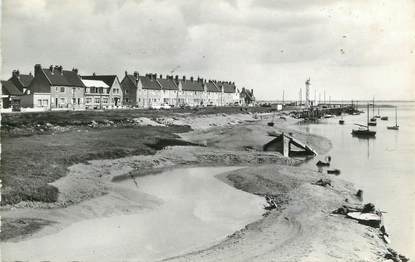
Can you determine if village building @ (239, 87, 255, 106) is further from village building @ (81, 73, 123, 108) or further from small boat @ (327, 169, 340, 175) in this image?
small boat @ (327, 169, 340, 175)

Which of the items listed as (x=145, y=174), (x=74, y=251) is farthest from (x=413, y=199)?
(x=74, y=251)

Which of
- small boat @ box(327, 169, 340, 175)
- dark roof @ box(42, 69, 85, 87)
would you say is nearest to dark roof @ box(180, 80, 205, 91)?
dark roof @ box(42, 69, 85, 87)

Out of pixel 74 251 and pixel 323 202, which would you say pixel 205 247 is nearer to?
pixel 74 251

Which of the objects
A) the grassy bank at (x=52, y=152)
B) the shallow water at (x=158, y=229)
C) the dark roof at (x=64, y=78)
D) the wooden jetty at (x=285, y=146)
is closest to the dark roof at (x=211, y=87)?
the dark roof at (x=64, y=78)

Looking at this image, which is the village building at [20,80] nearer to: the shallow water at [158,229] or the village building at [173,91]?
the village building at [173,91]

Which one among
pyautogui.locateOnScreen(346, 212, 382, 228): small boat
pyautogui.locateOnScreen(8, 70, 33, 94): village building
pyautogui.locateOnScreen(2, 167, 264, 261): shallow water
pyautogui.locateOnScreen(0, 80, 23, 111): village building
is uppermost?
pyautogui.locateOnScreen(8, 70, 33, 94): village building
